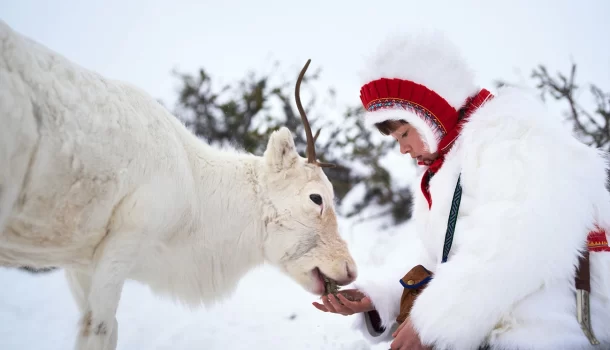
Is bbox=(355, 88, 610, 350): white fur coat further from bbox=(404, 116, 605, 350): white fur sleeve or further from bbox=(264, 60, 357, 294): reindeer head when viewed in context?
bbox=(264, 60, 357, 294): reindeer head

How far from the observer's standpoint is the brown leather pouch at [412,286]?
205cm

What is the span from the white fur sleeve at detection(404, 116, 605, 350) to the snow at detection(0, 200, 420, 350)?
174cm

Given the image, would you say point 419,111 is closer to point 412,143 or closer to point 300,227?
point 412,143

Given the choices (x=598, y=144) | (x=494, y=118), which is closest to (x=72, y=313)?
(x=494, y=118)

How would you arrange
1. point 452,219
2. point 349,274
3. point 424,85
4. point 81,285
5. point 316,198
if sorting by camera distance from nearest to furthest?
1. point 452,219
2. point 424,85
3. point 81,285
4. point 349,274
5. point 316,198

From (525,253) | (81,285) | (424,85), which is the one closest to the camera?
(525,253)

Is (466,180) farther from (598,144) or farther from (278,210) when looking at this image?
(598,144)

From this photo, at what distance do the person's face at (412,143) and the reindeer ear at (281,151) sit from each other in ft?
3.24

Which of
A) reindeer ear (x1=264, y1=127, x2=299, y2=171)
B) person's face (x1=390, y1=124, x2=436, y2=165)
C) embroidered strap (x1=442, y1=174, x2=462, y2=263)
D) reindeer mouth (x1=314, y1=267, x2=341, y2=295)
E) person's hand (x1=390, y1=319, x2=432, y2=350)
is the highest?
person's face (x1=390, y1=124, x2=436, y2=165)

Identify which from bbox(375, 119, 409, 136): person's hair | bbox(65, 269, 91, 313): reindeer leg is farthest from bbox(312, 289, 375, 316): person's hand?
bbox(65, 269, 91, 313): reindeer leg

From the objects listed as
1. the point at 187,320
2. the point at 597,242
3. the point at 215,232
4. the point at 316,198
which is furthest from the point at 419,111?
the point at 187,320

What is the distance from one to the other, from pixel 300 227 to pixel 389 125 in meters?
1.04

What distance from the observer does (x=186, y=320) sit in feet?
13.3

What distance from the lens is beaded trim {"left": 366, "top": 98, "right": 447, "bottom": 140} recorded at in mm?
1984
